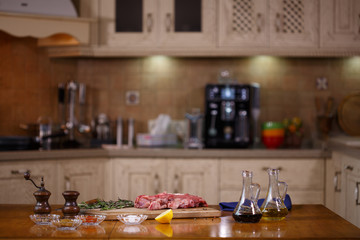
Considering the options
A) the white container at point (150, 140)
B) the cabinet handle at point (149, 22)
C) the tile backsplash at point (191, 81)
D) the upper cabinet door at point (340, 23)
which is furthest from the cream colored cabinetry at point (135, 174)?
the upper cabinet door at point (340, 23)

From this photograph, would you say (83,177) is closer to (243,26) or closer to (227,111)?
(227,111)

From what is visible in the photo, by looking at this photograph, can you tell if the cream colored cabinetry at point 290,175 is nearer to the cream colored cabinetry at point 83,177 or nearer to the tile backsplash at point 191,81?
the tile backsplash at point 191,81

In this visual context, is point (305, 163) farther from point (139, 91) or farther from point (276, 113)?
point (139, 91)

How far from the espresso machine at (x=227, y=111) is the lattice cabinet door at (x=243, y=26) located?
0.35 m

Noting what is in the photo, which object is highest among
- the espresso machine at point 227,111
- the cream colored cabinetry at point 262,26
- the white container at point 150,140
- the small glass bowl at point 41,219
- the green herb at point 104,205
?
the cream colored cabinetry at point 262,26

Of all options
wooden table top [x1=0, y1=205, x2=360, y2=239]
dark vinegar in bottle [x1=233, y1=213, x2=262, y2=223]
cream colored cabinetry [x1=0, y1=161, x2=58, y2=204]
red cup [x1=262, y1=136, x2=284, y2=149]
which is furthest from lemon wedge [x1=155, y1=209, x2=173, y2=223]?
red cup [x1=262, y1=136, x2=284, y2=149]

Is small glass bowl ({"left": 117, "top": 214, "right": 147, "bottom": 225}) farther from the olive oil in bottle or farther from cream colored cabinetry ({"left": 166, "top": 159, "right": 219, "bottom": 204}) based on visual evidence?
cream colored cabinetry ({"left": 166, "top": 159, "right": 219, "bottom": 204})

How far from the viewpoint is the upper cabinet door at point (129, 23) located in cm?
406

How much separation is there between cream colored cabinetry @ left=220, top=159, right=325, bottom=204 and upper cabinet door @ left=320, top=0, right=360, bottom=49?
99 cm

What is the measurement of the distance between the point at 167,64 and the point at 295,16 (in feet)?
3.76

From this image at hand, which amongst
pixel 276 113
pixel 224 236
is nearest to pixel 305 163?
pixel 276 113

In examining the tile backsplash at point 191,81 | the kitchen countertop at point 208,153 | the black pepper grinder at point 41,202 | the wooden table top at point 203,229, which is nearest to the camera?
the wooden table top at point 203,229

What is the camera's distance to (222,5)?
13.3ft

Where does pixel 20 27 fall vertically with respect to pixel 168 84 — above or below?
above
